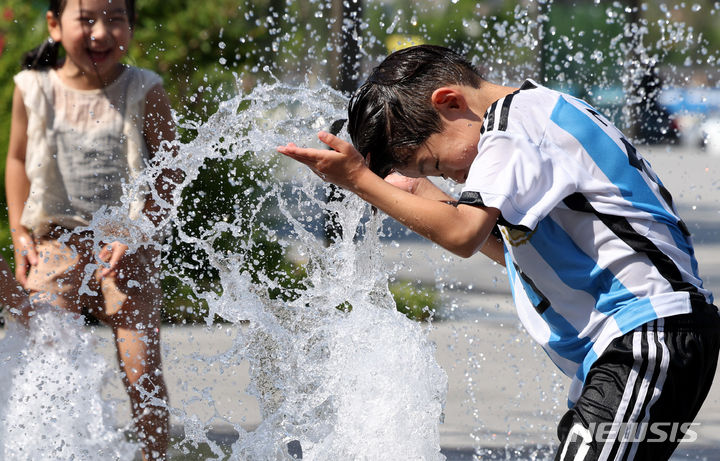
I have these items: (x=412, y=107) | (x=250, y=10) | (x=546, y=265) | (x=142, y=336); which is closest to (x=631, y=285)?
(x=546, y=265)

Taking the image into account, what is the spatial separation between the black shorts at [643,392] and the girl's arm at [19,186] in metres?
2.13

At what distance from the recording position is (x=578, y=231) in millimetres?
2109

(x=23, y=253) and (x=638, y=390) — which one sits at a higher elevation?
(x=638, y=390)

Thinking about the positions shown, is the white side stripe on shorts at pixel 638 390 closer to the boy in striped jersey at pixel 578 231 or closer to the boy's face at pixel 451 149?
the boy in striped jersey at pixel 578 231

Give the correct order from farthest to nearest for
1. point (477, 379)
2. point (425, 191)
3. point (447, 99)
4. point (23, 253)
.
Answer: point (477, 379) → point (23, 253) → point (425, 191) → point (447, 99)

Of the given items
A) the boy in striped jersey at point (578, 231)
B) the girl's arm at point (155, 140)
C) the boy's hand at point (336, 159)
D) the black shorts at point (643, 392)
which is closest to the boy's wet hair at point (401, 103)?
the boy in striped jersey at point (578, 231)

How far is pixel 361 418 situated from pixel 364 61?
463cm

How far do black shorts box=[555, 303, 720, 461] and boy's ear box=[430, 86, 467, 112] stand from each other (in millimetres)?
627

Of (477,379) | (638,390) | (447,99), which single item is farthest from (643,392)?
(477,379)

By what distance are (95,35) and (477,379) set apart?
2446mm

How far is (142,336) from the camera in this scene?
3.32 m

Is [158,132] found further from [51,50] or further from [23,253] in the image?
[23,253]

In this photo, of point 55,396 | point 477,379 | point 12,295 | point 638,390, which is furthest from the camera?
point 477,379

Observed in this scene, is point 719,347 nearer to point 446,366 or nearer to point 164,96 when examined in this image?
point 164,96
